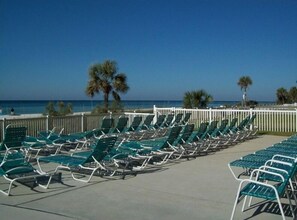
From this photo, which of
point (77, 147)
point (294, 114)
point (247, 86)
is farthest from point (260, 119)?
point (247, 86)

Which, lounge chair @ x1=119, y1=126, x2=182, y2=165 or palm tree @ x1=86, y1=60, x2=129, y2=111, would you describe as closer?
lounge chair @ x1=119, y1=126, x2=182, y2=165

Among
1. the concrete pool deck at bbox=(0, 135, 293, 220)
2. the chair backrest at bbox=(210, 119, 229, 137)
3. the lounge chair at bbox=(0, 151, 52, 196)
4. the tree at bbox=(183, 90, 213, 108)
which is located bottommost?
the concrete pool deck at bbox=(0, 135, 293, 220)

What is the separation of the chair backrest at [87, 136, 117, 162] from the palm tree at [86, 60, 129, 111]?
1957 cm

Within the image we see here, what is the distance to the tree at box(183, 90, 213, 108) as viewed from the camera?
84.8 feet

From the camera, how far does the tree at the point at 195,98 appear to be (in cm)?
2586

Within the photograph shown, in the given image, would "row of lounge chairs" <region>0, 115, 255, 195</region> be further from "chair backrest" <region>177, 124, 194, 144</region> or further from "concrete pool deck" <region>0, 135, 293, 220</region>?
"concrete pool deck" <region>0, 135, 293, 220</region>

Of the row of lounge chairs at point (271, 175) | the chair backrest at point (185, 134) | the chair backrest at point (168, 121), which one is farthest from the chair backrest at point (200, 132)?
the chair backrest at point (168, 121)

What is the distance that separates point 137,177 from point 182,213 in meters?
2.46

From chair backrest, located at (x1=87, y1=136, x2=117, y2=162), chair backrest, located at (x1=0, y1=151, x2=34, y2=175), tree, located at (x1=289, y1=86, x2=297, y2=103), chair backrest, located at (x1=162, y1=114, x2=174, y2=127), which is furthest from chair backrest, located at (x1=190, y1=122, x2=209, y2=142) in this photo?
tree, located at (x1=289, y1=86, x2=297, y2=103)

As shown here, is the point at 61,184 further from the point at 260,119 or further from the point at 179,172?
the point at 260,119

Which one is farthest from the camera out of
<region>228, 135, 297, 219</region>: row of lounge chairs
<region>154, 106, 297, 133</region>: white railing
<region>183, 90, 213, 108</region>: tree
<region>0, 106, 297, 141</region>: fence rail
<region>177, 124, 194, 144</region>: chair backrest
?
<region>183, 90, 213, 108</region>: tree

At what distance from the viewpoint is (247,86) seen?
63.9m

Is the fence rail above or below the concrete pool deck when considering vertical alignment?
above

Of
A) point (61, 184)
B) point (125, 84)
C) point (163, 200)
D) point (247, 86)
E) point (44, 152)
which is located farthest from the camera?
point (247, 86)
